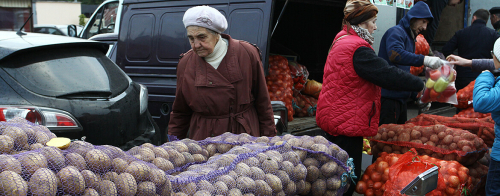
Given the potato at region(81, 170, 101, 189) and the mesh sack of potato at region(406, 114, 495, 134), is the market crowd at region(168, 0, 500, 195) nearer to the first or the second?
the mesh sack of potato at region(406, 114, 495, 134)

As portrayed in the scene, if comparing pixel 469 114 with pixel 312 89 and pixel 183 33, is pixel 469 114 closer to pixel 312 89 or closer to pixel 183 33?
pixel 312 89

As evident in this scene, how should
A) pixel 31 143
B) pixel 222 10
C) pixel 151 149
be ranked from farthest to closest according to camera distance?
pixel 222 10 → pixel 151 149 → pixel 31 143

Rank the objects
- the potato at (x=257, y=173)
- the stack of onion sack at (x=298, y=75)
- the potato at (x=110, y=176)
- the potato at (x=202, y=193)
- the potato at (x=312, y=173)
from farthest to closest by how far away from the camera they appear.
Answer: the stack of onion sack at (x=298, y=75) → the potato at (x=312, y=173) → the potato at (x=257, y=173) → the potato at (x=202, y=193) → the potato at (x=110, y=176)

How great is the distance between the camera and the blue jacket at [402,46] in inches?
149

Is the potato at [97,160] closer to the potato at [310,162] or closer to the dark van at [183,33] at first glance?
the potato at [310,162]

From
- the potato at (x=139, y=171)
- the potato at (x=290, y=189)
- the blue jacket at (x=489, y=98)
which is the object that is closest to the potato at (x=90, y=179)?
the potato at (x=139, y=171)

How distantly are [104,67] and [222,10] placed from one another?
1.68 metres

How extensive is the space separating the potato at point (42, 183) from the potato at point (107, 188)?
0.49 ft

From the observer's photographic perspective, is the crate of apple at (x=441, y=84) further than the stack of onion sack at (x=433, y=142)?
Yes

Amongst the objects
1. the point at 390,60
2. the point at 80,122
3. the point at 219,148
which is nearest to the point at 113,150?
the point at 219,148

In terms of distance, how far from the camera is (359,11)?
116 inches

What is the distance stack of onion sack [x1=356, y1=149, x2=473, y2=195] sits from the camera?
8.84 feet

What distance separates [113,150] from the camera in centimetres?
163

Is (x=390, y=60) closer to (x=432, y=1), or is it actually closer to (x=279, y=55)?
(x=279, y=55)
